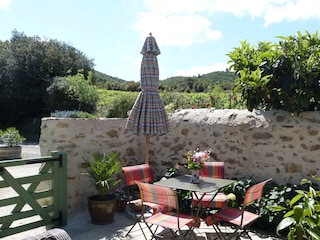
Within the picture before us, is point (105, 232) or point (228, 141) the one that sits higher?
point (228, 141)

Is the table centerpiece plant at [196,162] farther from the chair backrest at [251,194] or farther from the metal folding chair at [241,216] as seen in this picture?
the chair backrest at [251,194]

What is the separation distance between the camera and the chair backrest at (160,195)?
3.34 metres

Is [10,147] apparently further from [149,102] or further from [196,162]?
[196,162]

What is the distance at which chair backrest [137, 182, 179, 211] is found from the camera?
3342 mm

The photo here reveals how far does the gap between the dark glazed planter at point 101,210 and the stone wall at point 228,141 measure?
19.4 inches

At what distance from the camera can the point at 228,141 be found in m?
5.45

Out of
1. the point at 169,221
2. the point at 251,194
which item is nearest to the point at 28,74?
the point at 169,221

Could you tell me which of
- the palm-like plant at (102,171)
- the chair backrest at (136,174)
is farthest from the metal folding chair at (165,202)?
the palm-like plant at (102,171)

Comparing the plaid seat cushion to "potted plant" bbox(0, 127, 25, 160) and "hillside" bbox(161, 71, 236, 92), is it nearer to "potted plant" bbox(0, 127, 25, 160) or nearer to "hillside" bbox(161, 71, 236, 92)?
"potted plant" bbox(0, 127, 25, 160)

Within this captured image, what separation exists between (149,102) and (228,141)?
4.91 ft

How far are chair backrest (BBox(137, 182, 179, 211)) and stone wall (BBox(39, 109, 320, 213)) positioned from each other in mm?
1921

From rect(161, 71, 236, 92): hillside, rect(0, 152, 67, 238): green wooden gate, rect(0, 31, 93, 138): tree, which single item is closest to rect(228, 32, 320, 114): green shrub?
rect(0, 152, 67, 238): green wooden gate

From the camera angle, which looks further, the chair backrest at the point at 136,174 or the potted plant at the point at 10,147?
the potted plant at the point at 10,147

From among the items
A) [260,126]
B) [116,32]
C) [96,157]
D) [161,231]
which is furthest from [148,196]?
[116,32]
